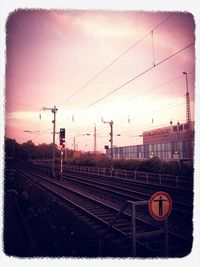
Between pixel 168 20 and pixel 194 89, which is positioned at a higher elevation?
pixel 168 20

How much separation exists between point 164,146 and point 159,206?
4841 centimetres

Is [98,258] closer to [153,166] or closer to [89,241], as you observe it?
[89,241]

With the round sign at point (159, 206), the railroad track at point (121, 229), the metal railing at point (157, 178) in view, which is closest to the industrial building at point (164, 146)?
the metal railing at point (157, 178)

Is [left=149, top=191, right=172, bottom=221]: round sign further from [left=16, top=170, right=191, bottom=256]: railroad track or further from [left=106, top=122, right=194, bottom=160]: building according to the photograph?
[left=106, top=122, right=194, bottom=160]: building

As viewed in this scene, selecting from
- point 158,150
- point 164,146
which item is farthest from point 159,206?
point 158,150

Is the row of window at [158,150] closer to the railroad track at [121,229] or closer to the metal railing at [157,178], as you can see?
the metal railing at [157,178]

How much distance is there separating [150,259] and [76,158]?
45.2 m

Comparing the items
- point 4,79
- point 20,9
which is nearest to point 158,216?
point 4,79

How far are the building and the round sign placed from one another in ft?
117

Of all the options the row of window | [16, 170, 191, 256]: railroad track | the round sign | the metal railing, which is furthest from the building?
the round sign

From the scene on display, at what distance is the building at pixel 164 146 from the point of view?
1763 inches

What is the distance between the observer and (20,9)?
18.2 ft

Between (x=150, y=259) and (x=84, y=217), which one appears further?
(x=84, y=217)

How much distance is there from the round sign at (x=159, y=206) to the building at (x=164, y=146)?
35.5 metres
